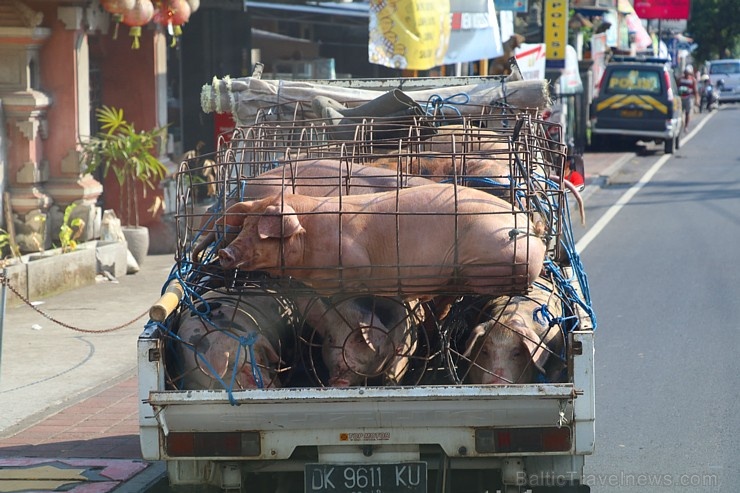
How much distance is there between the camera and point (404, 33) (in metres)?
13.5

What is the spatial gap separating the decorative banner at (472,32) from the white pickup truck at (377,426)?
10.4 m

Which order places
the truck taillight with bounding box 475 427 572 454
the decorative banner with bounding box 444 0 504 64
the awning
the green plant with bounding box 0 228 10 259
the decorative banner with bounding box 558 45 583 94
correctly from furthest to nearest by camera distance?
1. the decorative banner with bounding box 558 45 583 94
2. the awning
3. the decorative banner with bounding box 444 0 504 64
4. the green plant with bounding box 0 228 10 259
5. the truck taillight with bounding box 475 427 572 454

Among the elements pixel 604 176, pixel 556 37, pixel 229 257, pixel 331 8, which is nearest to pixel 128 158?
pixel 229 257

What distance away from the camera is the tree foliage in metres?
65.9

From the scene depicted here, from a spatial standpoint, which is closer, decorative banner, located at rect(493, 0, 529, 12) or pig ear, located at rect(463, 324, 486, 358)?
pig ear, located at rect(463, 324, 486, 358)

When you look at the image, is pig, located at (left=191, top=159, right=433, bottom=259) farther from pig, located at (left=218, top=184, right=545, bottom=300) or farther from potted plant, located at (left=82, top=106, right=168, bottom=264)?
potted plant, located at (left=82, top=106, right=168, bottom=264)

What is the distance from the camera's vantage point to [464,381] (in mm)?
4867

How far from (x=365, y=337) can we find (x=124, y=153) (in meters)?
8.09

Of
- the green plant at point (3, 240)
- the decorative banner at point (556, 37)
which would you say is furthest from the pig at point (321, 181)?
the decorative banner at point (556, 37)

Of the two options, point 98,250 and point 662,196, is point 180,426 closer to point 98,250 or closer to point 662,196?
point 98,250

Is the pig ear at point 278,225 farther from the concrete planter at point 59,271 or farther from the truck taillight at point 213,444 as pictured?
the concrete planter at point 59,271

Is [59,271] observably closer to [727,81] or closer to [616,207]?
[616,207]

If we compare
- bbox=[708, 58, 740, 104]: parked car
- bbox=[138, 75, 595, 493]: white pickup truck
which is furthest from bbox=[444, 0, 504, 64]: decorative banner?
bbox=[708, 58, 740, 104]: parked car

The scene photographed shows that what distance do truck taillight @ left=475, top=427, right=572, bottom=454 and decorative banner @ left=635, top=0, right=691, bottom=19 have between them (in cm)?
4261
